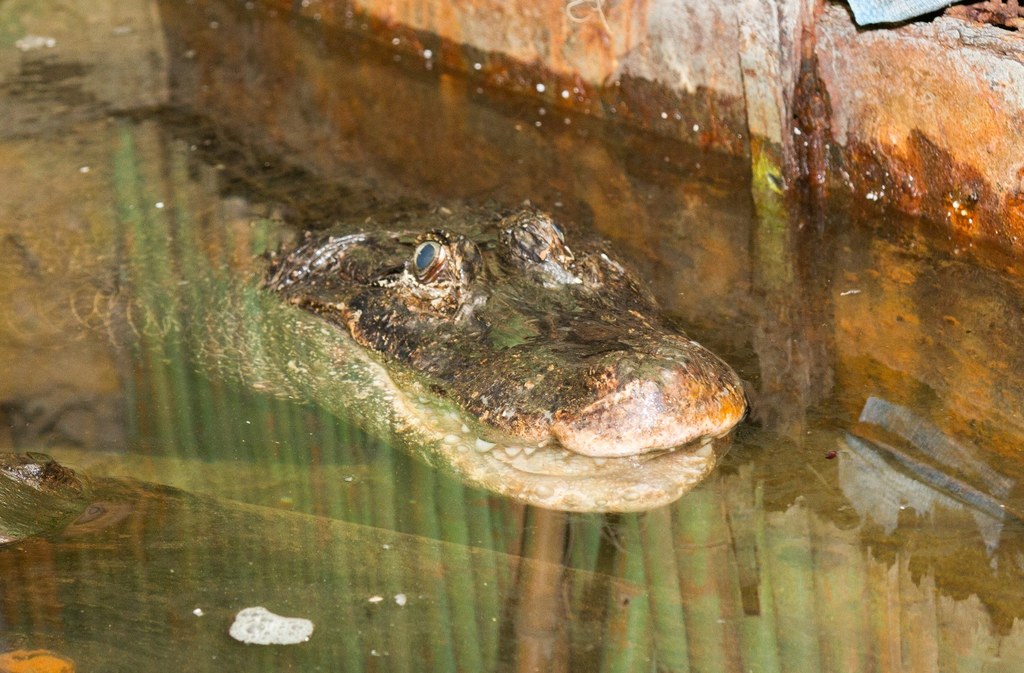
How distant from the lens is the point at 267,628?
9.44 ft

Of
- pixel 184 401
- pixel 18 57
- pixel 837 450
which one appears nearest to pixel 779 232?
pixel 837 450

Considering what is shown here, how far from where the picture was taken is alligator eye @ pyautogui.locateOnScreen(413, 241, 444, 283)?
417 centimetres

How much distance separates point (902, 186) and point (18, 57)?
548cm

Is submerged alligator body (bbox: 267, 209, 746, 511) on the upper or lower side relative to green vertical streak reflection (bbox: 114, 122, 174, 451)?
upper

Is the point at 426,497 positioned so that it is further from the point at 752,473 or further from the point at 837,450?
the point at 837,450

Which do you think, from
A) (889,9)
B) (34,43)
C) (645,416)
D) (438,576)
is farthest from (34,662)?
(34,43)

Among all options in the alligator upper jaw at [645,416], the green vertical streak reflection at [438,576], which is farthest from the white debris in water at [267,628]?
the alligator upper jaw at [645,416]

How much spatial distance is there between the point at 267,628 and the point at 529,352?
135cm

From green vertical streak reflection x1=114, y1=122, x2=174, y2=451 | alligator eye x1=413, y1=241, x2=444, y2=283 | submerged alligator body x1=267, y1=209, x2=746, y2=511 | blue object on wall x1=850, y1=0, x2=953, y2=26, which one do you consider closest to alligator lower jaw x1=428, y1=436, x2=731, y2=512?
submerged alligator body x1=267, y1=209, x2=746, y2=511

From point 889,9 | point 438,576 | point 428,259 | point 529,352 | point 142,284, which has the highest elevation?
point 889,9

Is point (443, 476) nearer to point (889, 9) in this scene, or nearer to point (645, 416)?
point (645, 416)

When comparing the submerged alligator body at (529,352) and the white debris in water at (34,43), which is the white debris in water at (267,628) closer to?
the submerged alligator body at (529,352)

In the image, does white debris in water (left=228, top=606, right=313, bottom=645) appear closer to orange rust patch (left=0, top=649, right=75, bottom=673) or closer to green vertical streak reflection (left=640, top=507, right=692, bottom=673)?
orange rust patch (left=0, top=649, right=75, bottom=673)

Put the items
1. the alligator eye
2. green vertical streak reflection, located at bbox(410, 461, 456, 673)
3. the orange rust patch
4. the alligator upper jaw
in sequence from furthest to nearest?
the alligator eye < the alligator upper jaw < green vertical streak reflection, located at bbox(410, 461, 456, 673) < the orange rust patch
